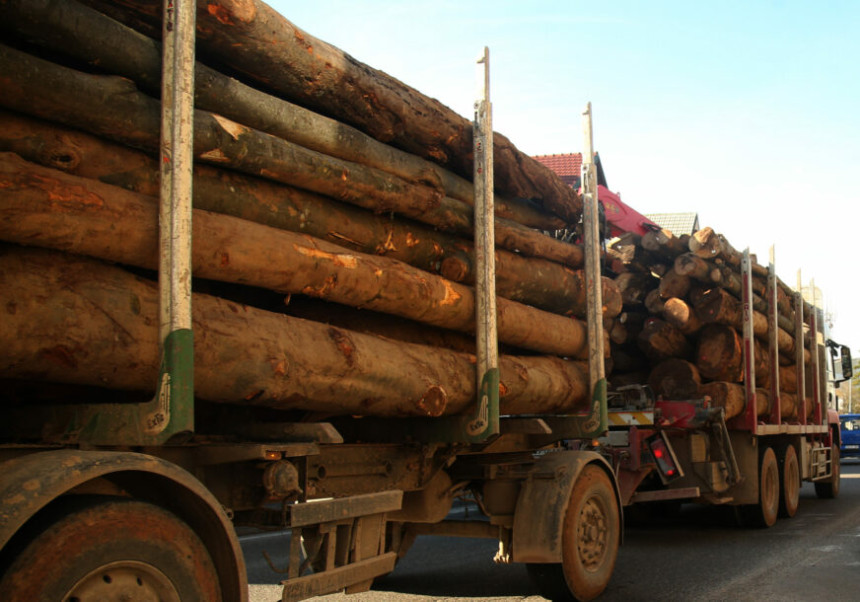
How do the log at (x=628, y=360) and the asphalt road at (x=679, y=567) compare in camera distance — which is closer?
the asphalt road at (x=679, y=567)

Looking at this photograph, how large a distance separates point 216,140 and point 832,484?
1381 centimetres

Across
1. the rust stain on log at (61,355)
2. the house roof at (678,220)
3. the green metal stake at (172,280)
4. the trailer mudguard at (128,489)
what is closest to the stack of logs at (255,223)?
the rust stain on log at (61,355)

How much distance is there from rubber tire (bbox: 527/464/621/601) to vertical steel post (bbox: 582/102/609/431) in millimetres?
568

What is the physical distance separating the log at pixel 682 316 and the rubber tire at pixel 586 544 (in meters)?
4.08

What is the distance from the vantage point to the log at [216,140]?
341 cm

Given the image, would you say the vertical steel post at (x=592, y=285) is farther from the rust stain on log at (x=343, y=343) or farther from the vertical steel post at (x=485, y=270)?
the rust stain on log at (x=343, y=343)

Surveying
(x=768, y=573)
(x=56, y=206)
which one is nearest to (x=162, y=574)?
(x=56, y=206)

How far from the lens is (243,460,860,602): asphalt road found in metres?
6.73

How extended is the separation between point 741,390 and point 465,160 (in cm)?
594

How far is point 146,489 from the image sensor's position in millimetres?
3389

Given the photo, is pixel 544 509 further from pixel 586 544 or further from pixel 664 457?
pixel 664 457

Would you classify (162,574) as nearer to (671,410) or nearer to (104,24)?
(104,24)

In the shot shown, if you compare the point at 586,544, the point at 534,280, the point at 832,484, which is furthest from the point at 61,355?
the point at 832,484

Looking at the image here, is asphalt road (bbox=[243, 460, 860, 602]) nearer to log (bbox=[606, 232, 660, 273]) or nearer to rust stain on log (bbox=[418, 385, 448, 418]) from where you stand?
rust stain on log (bbox=[418, 385, 448, 418])
